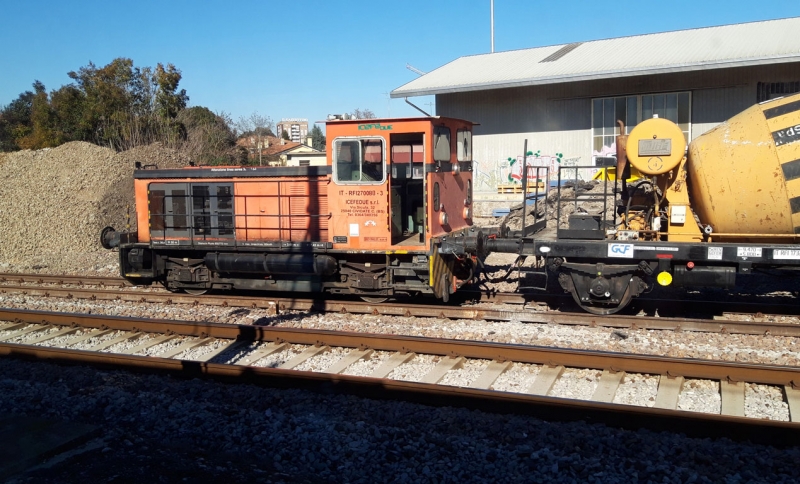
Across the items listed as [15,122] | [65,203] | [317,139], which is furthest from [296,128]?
[65,203]

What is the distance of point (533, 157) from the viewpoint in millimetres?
23203

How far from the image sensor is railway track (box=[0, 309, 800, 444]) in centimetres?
580

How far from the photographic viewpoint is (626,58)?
21641mm

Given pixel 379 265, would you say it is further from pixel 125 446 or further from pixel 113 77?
pixel 113 77

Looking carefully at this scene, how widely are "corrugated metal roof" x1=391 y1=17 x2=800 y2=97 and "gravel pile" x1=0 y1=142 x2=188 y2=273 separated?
36.8 ft

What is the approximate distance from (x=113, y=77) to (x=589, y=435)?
4296 cm

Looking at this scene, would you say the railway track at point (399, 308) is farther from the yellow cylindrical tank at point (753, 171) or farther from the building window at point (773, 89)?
the building window at point (773, 89)

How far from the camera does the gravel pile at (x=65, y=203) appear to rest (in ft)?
61.1

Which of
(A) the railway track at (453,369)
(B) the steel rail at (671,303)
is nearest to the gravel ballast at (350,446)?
(A) the railway track at (453,369)

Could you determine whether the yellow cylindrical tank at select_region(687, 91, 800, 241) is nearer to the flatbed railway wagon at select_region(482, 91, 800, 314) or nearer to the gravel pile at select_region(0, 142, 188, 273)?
the flatbed railway wagon at select_region(482, 91, 800, 314)

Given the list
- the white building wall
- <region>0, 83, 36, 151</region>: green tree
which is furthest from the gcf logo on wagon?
<region>0, 83, 36, 151</region>: green tree

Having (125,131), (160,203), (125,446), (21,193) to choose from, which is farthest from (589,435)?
(125,131)

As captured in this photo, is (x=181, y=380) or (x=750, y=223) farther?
(x=750, y=223)

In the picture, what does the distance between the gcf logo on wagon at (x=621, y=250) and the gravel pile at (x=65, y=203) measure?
41.8 ft
